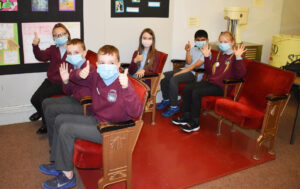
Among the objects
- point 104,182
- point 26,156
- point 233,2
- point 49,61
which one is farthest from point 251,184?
point 233,2

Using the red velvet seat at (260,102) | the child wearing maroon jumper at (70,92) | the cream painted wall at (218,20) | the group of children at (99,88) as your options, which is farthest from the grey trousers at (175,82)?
the child wearing maroon jumper at (70,92)

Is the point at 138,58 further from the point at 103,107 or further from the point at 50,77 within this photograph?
the point at 103,107

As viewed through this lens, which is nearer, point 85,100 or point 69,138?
point 69,138

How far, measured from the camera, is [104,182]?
2.33 meters

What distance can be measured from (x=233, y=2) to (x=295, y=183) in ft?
11.1

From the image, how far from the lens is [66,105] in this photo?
289 cm

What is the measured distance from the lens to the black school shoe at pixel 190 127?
376 cm

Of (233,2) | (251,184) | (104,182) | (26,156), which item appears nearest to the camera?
(104,182)

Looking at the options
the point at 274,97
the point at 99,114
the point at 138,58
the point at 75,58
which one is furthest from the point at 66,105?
the point at 274,97

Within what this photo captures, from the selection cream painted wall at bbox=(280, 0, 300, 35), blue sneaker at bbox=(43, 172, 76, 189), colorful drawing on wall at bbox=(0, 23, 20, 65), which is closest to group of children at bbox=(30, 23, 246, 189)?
blue sneaker at bbox=(43, 172, 76, 189)

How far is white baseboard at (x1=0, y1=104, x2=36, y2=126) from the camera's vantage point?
12.4 feet

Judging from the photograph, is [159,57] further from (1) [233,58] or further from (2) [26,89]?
(2) [26,89]

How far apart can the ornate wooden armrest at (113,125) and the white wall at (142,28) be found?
210cm

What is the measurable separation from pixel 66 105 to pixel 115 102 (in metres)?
0.77
